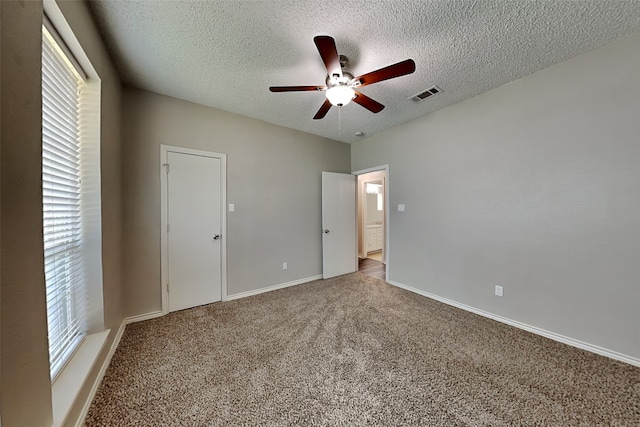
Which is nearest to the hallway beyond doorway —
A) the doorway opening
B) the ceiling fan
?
the doorway opening

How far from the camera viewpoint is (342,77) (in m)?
1.84

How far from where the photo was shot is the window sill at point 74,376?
3.59ft

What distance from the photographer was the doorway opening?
17.4 ft

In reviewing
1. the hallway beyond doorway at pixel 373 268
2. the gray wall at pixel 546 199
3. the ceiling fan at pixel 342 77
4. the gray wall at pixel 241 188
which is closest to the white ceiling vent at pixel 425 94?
the gray wall at pixel 546 199

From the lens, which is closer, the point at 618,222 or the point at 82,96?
the point at 82,96

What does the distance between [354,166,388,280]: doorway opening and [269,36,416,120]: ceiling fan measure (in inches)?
129

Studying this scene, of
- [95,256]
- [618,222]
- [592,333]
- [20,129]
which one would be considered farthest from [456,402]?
[95,256]

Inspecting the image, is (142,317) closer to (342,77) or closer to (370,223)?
(342,77)

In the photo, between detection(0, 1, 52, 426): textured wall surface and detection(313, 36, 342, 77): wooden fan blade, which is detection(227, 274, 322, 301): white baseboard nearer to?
detection(0, 1, 52, 426): textured wall surface

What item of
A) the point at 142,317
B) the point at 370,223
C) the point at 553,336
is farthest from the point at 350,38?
the point at 370,223

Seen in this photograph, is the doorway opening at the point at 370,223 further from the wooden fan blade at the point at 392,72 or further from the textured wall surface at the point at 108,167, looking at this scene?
the textured wall surface at the point at 108,167

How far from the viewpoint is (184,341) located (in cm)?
209

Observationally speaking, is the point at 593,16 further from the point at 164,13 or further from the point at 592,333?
the point at 164,13

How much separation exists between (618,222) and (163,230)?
437 centimetres
